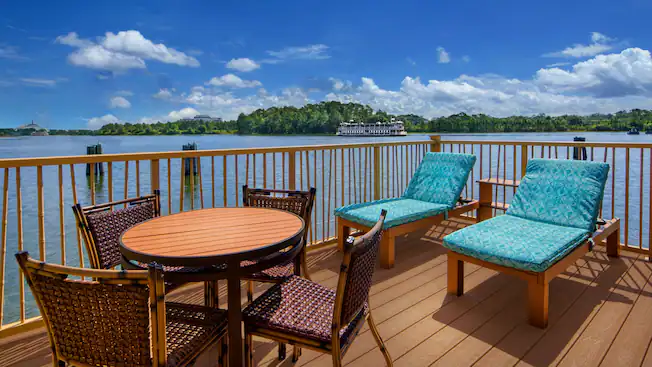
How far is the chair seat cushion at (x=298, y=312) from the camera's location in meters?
1.79

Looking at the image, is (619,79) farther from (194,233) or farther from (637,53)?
(194,233)

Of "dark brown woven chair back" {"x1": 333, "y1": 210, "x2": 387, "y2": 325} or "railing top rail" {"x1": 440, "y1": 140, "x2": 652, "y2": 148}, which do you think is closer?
"dark brown woven chair back" {"x1": 333, "y1": 210, "x2": 387, "y2": 325}

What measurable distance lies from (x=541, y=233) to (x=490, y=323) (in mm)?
984

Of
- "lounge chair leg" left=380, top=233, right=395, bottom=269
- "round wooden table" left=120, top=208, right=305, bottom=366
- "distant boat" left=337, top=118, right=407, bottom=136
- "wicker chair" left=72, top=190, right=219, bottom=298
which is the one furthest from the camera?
"distant boat" left=337, top=118, right=407, bottom=136

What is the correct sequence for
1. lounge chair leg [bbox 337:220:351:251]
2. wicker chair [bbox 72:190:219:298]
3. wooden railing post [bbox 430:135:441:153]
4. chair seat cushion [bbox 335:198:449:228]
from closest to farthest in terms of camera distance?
1. wicker chair [bbox 72:190:219:298]
2. chair seat cushion [bbox 335:198:449:228]
3. lounge chair leg [bbox 337:220:351:251]
4. wooden railing post [bbox 430:135:441:153]

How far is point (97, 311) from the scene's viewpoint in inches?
53.3

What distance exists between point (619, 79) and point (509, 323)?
748 inches

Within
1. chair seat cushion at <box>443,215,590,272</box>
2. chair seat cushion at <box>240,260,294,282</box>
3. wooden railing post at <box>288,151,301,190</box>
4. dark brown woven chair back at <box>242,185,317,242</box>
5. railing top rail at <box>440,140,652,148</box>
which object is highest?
railing top rail at <box>440,140,652,148</box>

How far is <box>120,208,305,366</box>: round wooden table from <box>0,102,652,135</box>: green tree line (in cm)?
816

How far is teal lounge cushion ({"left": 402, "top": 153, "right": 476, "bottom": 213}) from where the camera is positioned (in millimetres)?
4730

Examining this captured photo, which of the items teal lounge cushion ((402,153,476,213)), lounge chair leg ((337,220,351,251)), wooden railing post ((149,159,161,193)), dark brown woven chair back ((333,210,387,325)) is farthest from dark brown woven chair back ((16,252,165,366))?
teal lounge cushion ((402,153,476,213))

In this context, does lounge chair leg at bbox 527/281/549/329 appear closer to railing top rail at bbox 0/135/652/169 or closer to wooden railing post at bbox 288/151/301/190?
railing top rail at bbox 0/135/652/169

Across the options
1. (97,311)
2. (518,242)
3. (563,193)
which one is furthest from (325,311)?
(563,193)

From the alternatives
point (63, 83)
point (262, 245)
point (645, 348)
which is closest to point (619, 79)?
point (645, 348)
